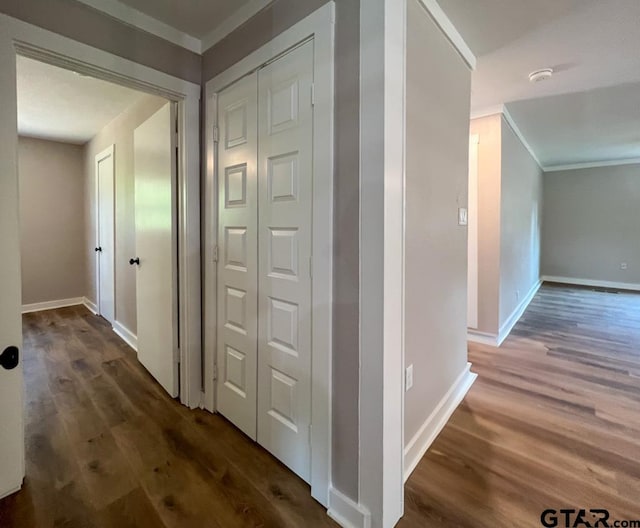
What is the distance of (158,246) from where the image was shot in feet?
7.52

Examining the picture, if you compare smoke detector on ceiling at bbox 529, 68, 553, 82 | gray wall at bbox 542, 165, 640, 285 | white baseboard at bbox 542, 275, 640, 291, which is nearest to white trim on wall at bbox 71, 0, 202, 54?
smoke detector on ceiling at bbox 529, 68, 553, 82

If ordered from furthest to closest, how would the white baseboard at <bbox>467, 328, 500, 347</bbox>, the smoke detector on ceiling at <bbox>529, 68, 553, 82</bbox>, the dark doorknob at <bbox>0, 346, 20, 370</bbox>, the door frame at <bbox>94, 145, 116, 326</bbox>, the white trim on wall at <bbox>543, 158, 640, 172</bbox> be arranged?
1. the white trim on wall at <bbox>543, 158, 640, 172</bbox>
2. the door frame at <bbox>94, 145, 116, 326</bbox>
3. the white baseboard at <bbox>467, 328, 500, 347</bbox>
4. the smoke detector on ceiling at <bbox>529, 68, 553, 82</bbox>
5. the dark doorknob at <bbox>0, 346, 20, 370</bbox>

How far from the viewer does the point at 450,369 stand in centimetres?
215

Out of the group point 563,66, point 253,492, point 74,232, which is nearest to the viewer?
point 253,492

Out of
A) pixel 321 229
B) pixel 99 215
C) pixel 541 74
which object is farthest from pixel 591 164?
pixel 99 215

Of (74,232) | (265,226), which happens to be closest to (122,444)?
(265,226)

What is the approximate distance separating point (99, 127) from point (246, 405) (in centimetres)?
400

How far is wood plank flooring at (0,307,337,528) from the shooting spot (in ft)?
4.32

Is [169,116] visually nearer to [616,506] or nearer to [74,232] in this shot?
[616,506]

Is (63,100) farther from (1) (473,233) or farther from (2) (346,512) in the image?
(1) (473,233)

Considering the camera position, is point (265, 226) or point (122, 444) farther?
point (122, 444)

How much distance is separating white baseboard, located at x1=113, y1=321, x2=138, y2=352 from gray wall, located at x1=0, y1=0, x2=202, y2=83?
2424mm

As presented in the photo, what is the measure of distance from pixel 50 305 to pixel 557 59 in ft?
21.3

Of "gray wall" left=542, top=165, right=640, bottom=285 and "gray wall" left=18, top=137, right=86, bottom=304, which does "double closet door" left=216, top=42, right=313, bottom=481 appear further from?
"gray wall" left=542, top=165, right=640, bottom=285
